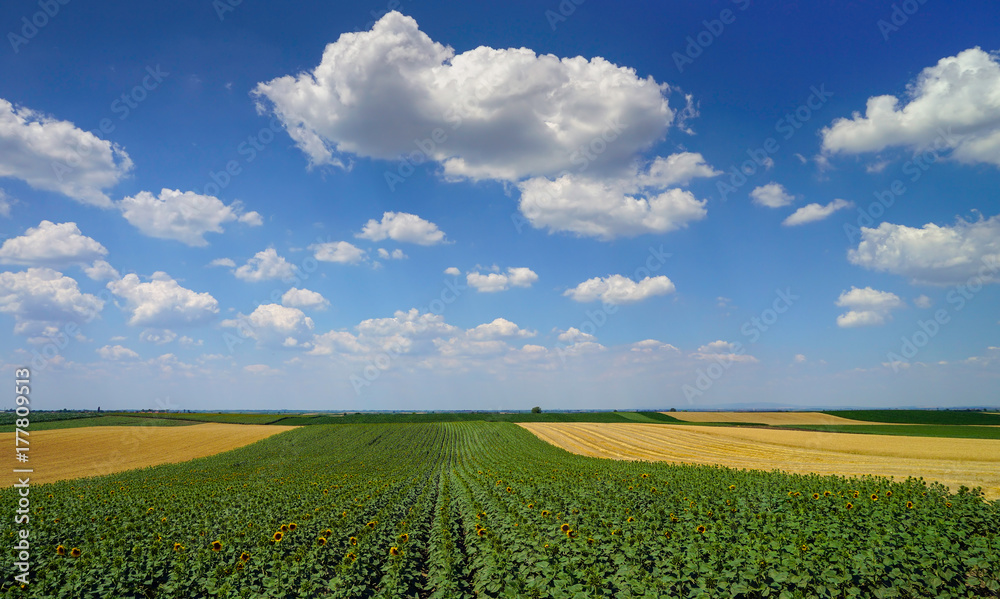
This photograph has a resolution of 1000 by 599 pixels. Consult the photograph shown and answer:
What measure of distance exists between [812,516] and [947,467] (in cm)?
2114

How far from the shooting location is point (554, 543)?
26.6 ft

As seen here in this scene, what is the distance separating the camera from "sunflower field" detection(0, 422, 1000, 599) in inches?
255

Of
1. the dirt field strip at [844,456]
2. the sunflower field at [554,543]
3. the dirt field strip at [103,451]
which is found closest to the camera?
the sunflower field at [554,543]

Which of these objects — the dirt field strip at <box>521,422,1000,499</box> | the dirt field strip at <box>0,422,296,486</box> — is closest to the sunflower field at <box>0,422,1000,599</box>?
the dirt field strip at <box>521,422,1000,499</box>

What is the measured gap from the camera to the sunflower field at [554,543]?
6477 millimetres

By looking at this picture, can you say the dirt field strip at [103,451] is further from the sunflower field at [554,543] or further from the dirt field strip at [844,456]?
the dirt field strip at [844,456]

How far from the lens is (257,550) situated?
838cm

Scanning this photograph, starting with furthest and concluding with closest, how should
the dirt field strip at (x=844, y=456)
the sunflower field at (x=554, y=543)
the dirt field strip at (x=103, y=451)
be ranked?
Answer: the dirt field strip at (x=103, y=451) → the dirt field strip at (x=844, y=456) → the sunflower field at (x=554, y=543)

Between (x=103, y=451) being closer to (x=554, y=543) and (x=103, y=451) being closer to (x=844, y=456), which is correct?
(x=554, y=543)

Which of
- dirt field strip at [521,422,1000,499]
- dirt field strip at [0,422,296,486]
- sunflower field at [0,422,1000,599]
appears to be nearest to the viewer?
sunflower field at [0,422,1000,599]

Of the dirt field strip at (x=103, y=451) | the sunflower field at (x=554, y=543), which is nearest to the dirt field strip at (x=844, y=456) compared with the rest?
the sunflower field at (x=554, y=543)

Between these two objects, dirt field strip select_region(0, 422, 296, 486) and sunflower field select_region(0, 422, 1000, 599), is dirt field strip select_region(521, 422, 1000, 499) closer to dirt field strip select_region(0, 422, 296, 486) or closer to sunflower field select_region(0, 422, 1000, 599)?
sunflower field select_region(0, 422, 1000, 599)

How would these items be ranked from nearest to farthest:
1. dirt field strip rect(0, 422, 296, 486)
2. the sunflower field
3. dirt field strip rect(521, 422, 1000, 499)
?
the sunflower field
dirt field strip rect(521, 422, 1000, 499)
dirt field strip rect(0, 422, 296, 486)

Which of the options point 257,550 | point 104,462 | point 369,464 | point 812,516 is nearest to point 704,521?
point 812,516
